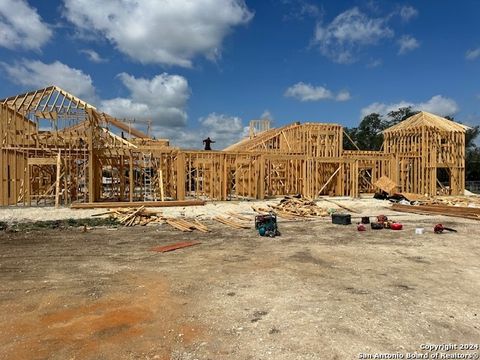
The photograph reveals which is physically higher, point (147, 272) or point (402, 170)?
point (402, 170)

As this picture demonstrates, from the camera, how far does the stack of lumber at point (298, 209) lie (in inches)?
637

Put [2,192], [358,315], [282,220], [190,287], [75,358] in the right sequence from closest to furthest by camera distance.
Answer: [75,358], [358,315], [190,287], [282,220], [2,192]

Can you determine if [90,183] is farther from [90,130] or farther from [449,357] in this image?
[449,357]

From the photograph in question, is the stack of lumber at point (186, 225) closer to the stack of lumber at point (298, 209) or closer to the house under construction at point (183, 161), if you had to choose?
the stack of lumber at point (298, 209)

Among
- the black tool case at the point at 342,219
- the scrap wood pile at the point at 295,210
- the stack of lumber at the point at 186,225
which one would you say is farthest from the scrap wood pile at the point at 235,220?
the black tool case at the point at 342,219

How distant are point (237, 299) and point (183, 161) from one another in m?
15.8

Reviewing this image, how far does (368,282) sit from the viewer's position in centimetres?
650

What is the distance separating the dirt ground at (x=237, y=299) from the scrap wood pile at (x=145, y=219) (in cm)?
232

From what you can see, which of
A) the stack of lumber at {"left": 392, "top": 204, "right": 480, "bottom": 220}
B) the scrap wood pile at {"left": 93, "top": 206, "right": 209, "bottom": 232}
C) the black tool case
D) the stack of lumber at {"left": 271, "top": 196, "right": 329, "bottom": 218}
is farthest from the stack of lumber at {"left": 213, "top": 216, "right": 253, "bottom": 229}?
the stack of lumber at {"left": 392, "top": 204, "right": 480, "bottom": 220}

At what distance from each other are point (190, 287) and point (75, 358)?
2.53 meters

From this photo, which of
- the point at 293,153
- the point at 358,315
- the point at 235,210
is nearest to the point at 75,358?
the point at 358,315

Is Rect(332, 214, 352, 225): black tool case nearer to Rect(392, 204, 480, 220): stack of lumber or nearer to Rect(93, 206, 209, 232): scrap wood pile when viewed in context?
Rect(93, 206, 209, 232): scrap wood pile

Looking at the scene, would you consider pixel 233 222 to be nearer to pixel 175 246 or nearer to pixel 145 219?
pixel 145 219

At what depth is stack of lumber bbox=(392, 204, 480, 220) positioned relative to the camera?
603 inches
